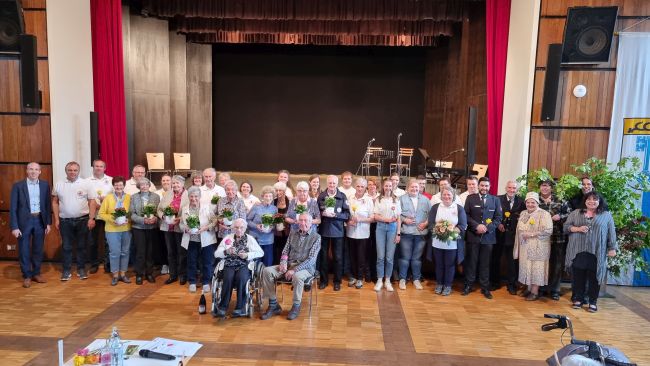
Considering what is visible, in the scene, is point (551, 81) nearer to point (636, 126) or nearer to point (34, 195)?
point (636, 126)

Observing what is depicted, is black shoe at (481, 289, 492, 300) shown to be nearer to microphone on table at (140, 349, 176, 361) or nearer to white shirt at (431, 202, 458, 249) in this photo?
white shirt at (431, 202, 458, 249)

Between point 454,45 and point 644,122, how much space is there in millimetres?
7560

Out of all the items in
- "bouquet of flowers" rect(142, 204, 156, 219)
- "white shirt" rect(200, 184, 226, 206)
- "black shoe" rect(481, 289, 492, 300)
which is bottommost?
"black shoe" rect(481, 289, 492, 300)

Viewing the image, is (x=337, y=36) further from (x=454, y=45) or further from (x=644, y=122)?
(x=644, y=122)

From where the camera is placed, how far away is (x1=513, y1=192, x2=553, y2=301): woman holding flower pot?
5695 mm

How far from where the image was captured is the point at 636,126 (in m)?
6.57

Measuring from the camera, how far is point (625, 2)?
6.52 m

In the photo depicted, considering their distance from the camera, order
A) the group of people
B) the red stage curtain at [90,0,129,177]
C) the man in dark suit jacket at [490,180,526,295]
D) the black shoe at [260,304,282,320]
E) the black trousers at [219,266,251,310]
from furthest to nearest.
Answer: the red stage curtain at [90,0,129,177] < the man in dark suit jacket at [490,180,526,295] < the group of people < the black shoe at [260,304,282,320] < the black trousers at [219,266,251,310]

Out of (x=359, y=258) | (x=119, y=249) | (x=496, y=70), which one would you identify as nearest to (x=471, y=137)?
(x=496, y=70)

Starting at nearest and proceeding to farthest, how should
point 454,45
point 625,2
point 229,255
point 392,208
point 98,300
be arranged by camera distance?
point 229,255 < point 98,300 < point 392,208 < point 625,2 < point 454,45

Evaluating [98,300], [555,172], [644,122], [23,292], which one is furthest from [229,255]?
[644,122]

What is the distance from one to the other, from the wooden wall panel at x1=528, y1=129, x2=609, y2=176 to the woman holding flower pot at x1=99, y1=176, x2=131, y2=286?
597 centimetres

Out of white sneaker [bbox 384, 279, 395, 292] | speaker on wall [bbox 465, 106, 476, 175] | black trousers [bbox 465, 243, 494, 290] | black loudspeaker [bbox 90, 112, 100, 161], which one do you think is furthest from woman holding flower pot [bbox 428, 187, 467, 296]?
black loudspeaker [bbox 90, 112, 100, 161]

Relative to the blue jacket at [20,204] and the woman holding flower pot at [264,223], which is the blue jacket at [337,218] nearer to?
the woman holding flower pot at [264,223]
